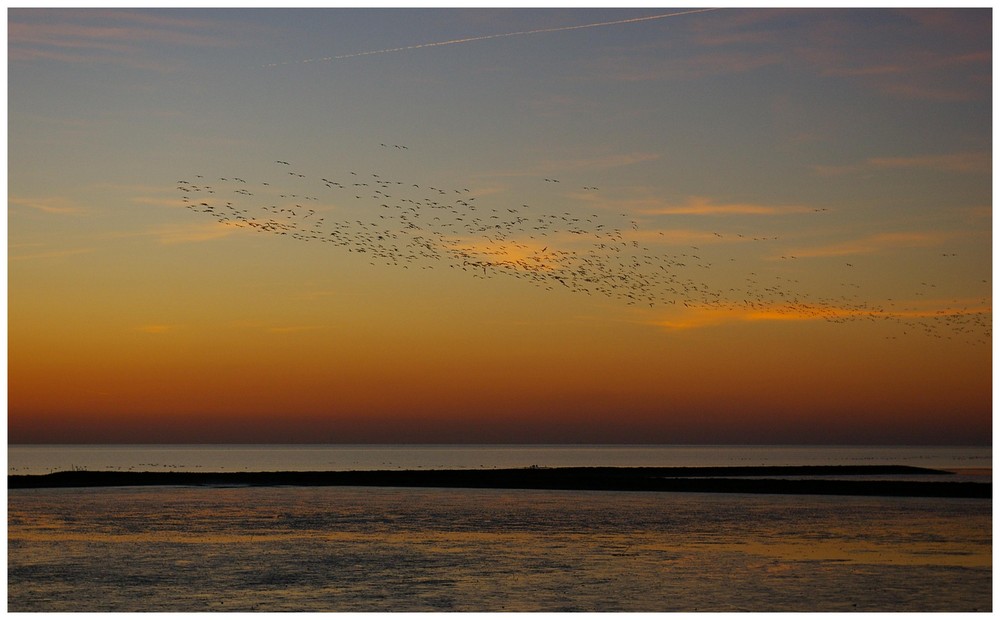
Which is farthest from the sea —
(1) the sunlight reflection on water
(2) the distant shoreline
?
(2) the distant shoreline

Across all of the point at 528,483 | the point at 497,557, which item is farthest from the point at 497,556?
the point at 528,483

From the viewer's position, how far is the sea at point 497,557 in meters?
23.5

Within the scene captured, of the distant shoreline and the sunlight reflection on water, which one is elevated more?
the sunlight reflection on water

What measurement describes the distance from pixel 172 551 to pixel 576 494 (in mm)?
29029

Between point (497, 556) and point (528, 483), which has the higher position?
point (497, 556)

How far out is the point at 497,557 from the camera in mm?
29672

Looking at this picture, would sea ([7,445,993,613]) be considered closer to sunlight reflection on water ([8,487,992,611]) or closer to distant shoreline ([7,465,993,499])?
sunlight reflection on water ([8,487,992,611])

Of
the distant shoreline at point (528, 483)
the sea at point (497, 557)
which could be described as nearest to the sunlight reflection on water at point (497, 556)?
the sea at point (497, 557)

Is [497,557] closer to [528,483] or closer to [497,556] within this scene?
[497,556]

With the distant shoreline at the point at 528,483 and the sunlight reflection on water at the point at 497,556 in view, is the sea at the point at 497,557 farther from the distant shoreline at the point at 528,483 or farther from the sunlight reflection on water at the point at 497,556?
the distant shoreline at the point at 528,483

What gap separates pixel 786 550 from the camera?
3156 centimetres

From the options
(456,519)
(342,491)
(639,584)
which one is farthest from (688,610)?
(342,491)

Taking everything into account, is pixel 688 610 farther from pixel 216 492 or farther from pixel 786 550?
pixel 216 492

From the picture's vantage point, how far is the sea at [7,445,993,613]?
23469 mm
